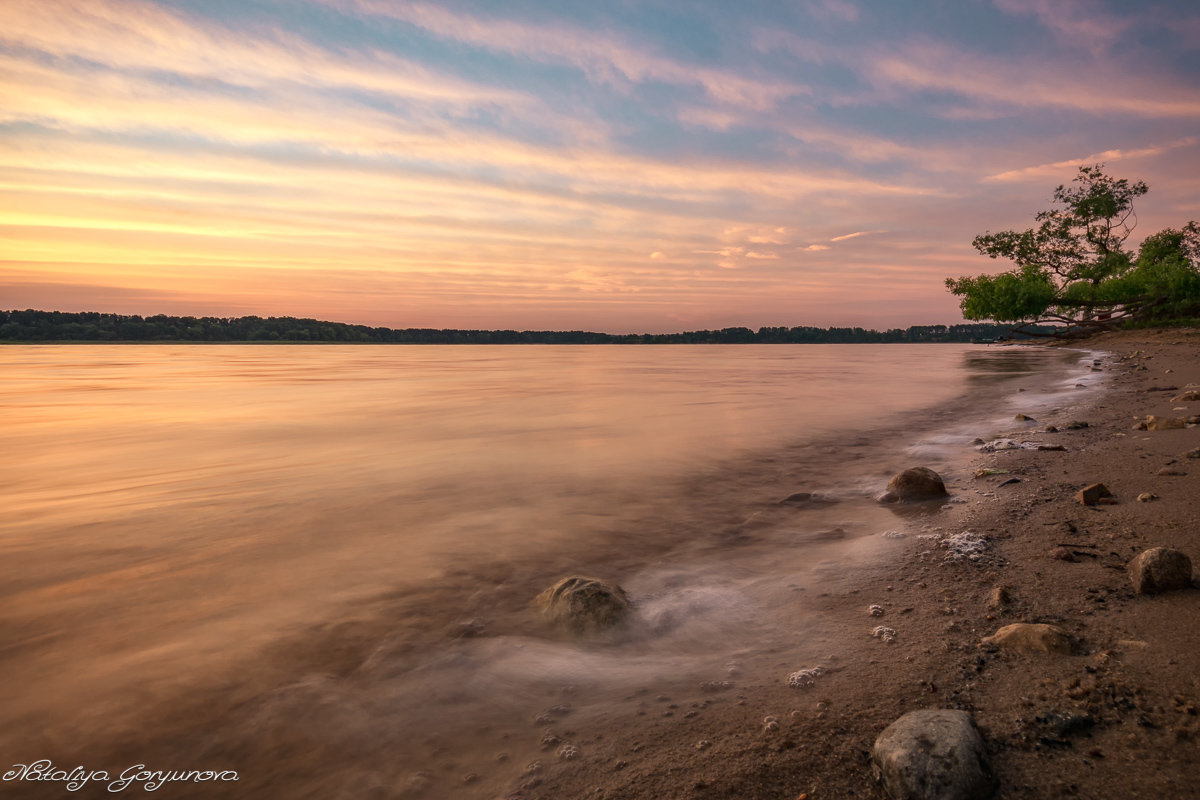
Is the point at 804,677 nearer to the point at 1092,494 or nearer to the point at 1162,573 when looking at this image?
the point at 1162,573

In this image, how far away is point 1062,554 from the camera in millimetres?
3326

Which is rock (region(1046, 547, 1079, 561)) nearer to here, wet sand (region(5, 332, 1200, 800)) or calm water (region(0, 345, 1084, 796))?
wet sand (region(5, 332, 1200, 800))

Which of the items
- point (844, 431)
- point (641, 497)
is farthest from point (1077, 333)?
point (641, 497)

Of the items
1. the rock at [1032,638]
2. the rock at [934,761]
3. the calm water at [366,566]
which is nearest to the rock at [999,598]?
the rock at [1032,638]

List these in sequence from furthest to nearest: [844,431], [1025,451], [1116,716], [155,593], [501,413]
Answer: [501,413], [844,431], [1025,451], [155,593], [1116,716]

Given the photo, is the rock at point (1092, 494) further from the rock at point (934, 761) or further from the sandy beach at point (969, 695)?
the rock at point (934, 761)

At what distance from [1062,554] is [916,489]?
1937 millimetres

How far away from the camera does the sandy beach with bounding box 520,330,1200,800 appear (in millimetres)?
1782

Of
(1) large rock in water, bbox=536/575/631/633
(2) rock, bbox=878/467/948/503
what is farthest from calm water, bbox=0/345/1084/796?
(2) rock, bbox=878/467/948/503

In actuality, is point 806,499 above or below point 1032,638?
below

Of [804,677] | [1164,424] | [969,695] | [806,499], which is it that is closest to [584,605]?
[804,677]

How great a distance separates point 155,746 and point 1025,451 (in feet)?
26.7

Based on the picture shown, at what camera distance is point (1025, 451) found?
6.74 metres

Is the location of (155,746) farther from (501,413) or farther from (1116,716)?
(501,413)
